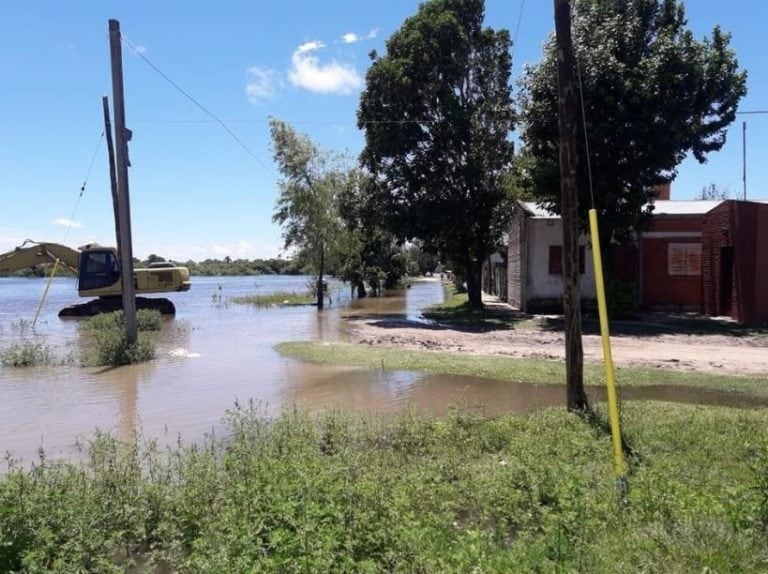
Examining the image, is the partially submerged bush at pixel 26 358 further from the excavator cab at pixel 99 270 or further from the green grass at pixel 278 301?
the green grass at pixel 278 301

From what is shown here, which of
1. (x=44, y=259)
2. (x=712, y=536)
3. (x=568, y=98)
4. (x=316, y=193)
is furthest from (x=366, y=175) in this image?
(x=712, y=536)

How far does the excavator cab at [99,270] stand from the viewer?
2803 cm

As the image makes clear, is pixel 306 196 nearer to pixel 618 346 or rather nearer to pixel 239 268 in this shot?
pixel 618 346

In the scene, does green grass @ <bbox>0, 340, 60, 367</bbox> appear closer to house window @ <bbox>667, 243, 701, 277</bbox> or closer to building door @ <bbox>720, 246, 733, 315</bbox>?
building door @ <bbox>720, 246, 733, 315</bbox>

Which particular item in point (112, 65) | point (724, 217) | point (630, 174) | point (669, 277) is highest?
point (112, 65)

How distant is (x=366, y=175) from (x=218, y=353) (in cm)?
1535

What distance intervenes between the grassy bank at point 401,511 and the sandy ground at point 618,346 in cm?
737

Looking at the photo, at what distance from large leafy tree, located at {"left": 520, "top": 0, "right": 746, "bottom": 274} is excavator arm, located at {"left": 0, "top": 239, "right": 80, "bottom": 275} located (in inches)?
833

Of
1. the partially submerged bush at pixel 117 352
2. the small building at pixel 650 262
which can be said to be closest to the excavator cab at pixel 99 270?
the partially submerged bush at pixel 117 352

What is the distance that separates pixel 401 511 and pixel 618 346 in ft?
44.7

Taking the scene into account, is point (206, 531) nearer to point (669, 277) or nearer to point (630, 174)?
point (630, 174)

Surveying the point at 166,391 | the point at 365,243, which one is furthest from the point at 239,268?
the point at 166,391

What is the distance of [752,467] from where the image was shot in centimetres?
510

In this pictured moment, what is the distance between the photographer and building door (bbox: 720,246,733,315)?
72.9 feet
